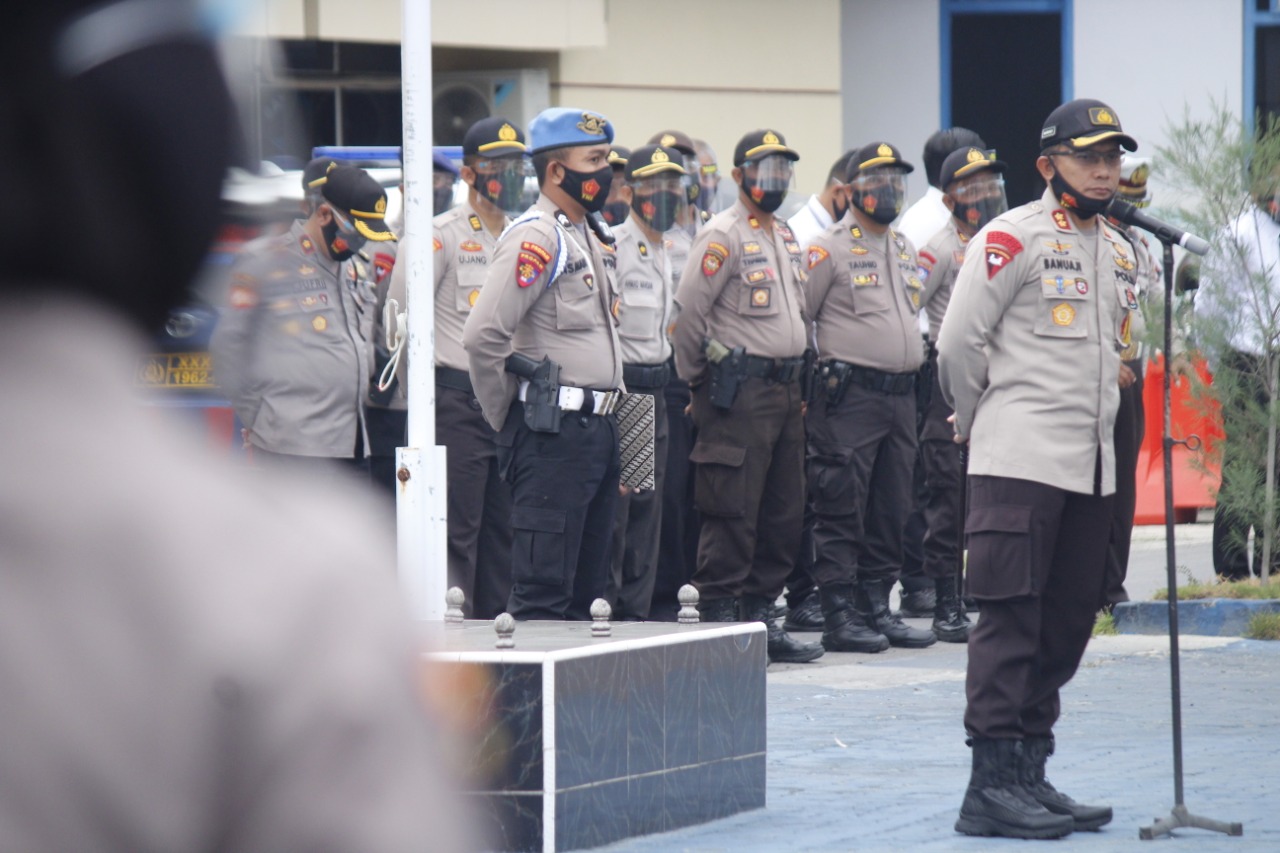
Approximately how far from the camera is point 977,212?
35.1ft

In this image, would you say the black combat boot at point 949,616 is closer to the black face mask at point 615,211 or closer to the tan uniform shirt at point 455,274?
the black face mask at point 615,211

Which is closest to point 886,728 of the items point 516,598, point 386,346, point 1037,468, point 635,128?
point 516,598

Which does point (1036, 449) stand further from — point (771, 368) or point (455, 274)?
point (455, 274)

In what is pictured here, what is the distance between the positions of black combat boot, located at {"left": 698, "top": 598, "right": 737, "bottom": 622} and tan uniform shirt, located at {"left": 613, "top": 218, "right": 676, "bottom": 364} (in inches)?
45.6

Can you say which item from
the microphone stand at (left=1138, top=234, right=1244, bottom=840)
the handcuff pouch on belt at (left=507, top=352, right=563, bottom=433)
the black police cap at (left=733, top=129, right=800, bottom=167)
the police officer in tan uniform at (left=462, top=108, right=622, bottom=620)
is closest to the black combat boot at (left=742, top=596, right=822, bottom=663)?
the police officer in tan uniform at (left=462, top=108, right=622, bottom=620)

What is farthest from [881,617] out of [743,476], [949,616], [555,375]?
[555,375]

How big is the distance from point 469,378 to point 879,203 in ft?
7.23

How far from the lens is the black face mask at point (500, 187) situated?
9398mm

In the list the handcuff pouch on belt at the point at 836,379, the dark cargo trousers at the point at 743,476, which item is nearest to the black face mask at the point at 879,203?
the handcuff pouch on belt at the point at 836,379

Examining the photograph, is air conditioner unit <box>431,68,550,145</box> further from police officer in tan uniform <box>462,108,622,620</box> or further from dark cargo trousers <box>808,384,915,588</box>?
police officer in tan uniform <box>462,108,622,620</box>

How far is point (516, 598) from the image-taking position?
25.0ft

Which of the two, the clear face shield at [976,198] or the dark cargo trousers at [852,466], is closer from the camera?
the dark cargo trousers at [852,466]

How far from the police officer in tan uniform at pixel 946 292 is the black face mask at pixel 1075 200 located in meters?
4.42

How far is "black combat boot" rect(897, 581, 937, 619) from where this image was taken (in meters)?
11.4
